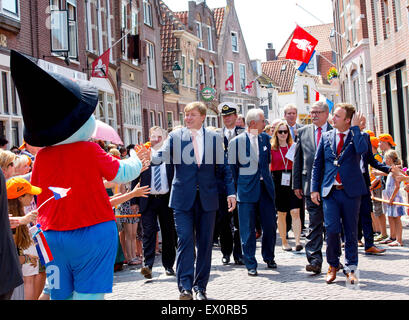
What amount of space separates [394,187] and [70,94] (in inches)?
292

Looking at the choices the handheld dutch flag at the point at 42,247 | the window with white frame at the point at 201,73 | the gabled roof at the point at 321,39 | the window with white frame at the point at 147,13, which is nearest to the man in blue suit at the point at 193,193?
the handheld dutch flag at the point at 42,247

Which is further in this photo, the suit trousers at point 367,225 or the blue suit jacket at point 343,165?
the suit trousers at point 367,225

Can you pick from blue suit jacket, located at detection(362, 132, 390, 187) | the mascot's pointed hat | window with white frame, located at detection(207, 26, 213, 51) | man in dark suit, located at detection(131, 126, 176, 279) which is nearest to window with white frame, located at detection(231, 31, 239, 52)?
window with white frame, located at detection(207, 26, 213, 51)

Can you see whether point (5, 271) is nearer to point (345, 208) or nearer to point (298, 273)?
point (345, 208)

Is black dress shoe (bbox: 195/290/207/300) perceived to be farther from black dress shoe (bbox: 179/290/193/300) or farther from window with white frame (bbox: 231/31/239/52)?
window with white frame (bbox: 231/31/239/52)

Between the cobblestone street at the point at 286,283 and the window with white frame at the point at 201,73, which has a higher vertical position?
the window with white frame at the point at 201,73

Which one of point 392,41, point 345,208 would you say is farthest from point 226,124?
point 392,41

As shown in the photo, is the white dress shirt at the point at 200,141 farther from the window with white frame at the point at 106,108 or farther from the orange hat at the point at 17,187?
the window with white frame at the point at 106,108

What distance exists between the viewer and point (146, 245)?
8312 mm

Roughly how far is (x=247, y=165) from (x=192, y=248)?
206 cm

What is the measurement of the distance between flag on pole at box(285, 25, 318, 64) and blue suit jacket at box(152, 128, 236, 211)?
1398 centimetres

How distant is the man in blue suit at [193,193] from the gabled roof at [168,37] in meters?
31.0

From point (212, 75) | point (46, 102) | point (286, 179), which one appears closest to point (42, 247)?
point (46, 102)

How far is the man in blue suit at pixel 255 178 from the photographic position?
8203 millimetres
